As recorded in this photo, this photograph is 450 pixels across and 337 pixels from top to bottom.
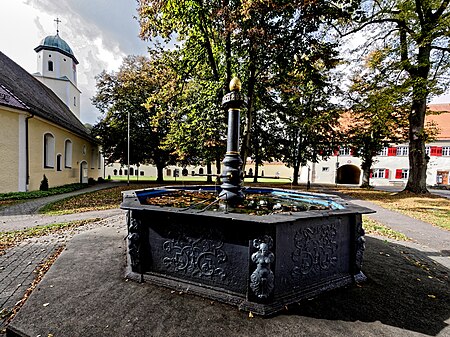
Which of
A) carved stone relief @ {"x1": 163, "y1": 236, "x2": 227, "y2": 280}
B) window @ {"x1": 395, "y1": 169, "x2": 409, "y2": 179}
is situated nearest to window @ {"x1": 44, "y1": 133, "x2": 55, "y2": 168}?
carved stone relief @ {"x1": 163, "y1": 236, "x2": 227, "y2": 280}

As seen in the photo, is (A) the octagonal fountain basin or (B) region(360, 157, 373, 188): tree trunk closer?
(A) the octagonal fountain basin

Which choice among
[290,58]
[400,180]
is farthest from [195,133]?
[400,180]

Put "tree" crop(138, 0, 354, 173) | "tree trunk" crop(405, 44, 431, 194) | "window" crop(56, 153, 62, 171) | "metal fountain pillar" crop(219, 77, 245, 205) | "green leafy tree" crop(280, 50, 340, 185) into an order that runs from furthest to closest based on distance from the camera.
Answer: "green leafy tree" crop(280, 50, 340, 185) < "window" crop(56, 153, 62, 171) < "tree trunk" crop(405, 44, 431, 194) < "tree" crop(138, 0, 354, 173) < "metal fountain pillar" crop(219, 77, 245, 205)

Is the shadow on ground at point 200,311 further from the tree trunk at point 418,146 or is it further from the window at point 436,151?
the window at point 436,151

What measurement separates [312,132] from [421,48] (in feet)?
37.2

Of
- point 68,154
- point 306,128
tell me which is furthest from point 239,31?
point 68,154

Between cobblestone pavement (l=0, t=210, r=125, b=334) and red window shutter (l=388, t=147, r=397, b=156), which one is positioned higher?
red window shutter (l=388, t=147, r=397, b=156)

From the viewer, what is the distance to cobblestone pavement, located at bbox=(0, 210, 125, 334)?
116 inches

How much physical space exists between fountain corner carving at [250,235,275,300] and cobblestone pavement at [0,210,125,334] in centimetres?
255

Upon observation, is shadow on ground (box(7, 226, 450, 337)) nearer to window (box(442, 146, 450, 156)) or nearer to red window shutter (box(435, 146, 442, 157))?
red window shutter (box(435, 146, 442, 157))

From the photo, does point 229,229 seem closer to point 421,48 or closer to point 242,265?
point 242,265

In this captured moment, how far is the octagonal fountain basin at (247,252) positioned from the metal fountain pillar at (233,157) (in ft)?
3.93

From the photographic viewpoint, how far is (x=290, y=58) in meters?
10.6

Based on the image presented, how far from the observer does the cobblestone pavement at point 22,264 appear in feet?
9.63
